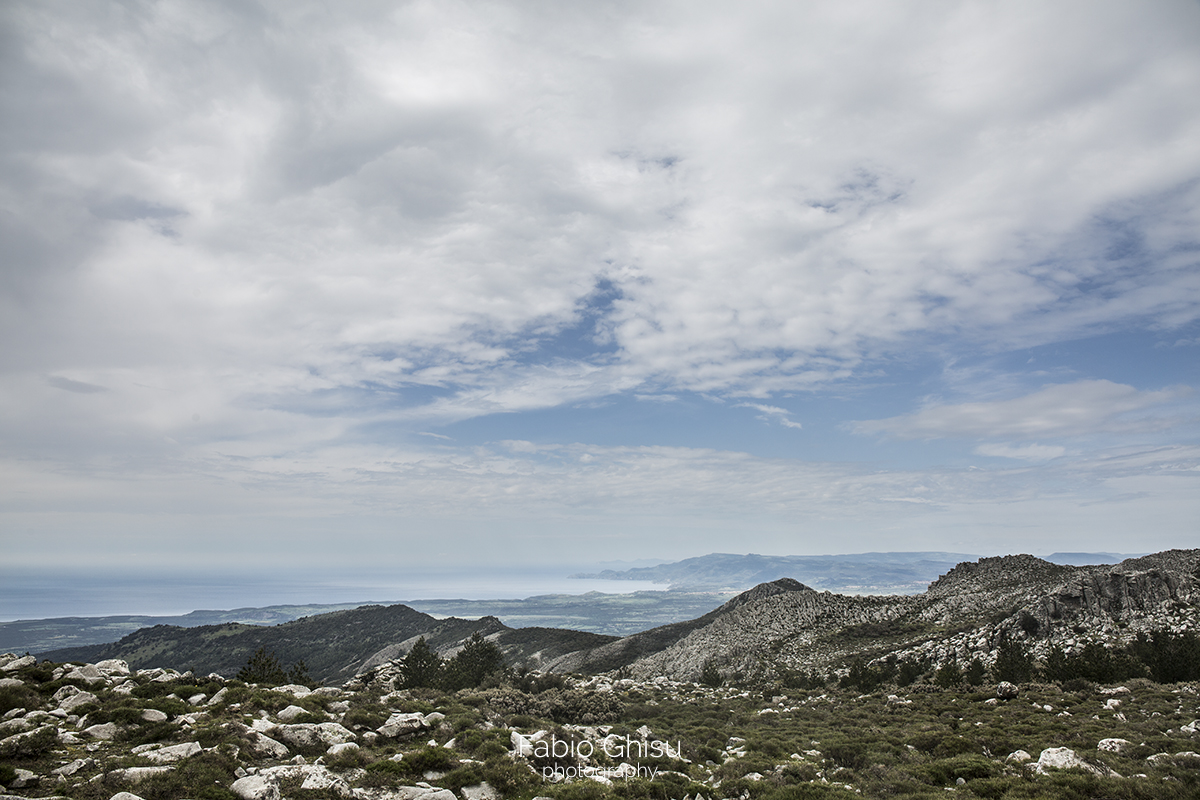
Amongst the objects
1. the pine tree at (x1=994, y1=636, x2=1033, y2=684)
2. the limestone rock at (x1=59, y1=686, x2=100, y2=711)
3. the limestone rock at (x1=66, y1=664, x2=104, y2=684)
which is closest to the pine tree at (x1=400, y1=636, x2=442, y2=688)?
the limestone rock at (x1=66, y1=664, x2=104, y2=684)

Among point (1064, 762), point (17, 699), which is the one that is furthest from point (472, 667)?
point (1064, 762)

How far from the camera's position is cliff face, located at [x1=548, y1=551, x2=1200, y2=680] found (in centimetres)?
4984

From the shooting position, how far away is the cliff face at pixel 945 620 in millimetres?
49844

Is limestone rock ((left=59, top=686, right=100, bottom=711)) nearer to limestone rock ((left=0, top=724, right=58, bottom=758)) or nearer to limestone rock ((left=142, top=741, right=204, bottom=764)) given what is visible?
limestone rock ((left=0, top=724, right=58, bottom=758))

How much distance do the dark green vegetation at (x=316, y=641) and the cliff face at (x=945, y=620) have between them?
137ft

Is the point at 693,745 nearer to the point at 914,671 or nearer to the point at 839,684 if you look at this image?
the point at 839,684

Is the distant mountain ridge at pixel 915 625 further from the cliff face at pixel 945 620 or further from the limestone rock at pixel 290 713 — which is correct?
the limestone rock at pixel 290 713

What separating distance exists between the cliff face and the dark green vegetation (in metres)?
41.7

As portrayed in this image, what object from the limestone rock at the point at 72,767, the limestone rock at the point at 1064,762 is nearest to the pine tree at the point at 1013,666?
the limestone rock at the point at 1064,762

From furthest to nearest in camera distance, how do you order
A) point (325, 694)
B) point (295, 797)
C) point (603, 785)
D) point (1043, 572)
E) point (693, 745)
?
point (1043, 572) < point (325, 694) < point (693, 745) < point (603, 785) < point (295, 797)

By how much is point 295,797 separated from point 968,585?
86788 mm

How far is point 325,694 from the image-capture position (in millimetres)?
28750

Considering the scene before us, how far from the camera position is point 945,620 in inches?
2520

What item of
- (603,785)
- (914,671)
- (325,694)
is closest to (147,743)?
(325,694)
